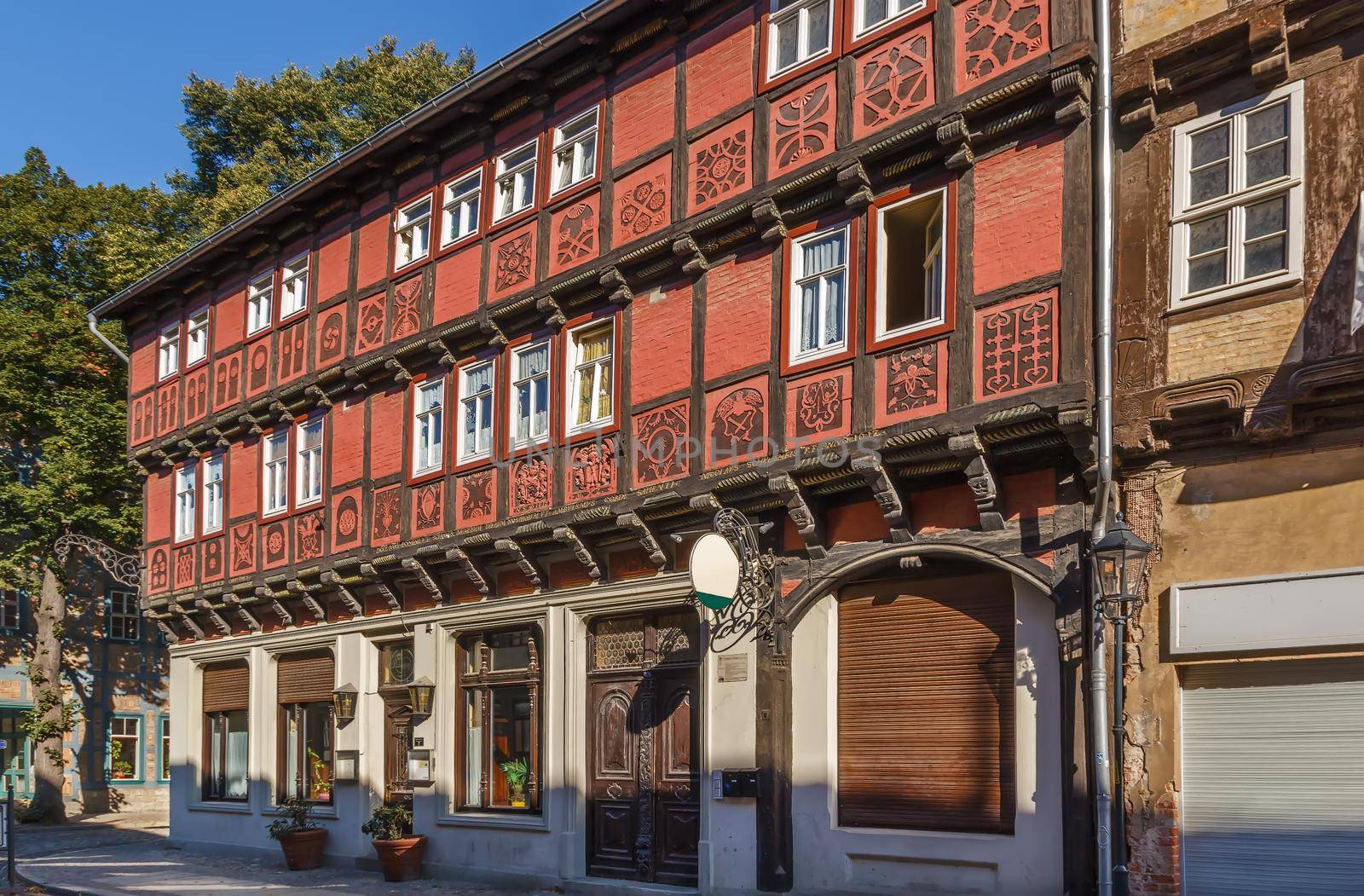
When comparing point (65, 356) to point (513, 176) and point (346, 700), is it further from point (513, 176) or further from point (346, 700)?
point (513, 176)

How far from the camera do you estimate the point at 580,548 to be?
16031 mm

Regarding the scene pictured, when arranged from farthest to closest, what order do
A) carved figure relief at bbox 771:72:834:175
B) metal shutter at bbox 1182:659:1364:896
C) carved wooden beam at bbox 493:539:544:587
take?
carved wooden beam at bbox 493:539:544:587 < carved figure relief at bbox 771:72:834:175 < metal shutter at bbox 1182:659:1364:896

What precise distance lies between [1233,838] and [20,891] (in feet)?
48.9

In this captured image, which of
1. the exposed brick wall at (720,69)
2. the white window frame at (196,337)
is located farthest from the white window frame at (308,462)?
the exposed brick wall at (720,69)

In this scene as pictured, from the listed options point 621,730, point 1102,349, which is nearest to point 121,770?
point 621,730

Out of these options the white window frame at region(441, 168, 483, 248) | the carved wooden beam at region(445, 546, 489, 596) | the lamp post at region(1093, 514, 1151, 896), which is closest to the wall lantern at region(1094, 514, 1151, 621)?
the lamp post at region(1093, 514, 1151, 896)

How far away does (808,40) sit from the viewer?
14047 millimetres

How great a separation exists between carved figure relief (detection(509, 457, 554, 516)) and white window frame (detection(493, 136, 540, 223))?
329 centimetres

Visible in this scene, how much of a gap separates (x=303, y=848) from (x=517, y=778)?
14.4 feet

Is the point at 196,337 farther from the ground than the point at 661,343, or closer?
farther from the ground

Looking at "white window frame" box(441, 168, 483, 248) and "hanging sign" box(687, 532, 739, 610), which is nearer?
"hanging sign" box(687, 532, 739, 610)

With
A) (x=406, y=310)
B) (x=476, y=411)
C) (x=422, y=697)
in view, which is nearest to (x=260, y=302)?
(x=406, y=310)

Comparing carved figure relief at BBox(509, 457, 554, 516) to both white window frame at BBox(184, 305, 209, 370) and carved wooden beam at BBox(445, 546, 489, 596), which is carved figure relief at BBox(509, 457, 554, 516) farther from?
white window frame at BBox(184, 305, 209, 370)

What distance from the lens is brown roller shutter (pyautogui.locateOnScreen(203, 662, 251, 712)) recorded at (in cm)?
2327
